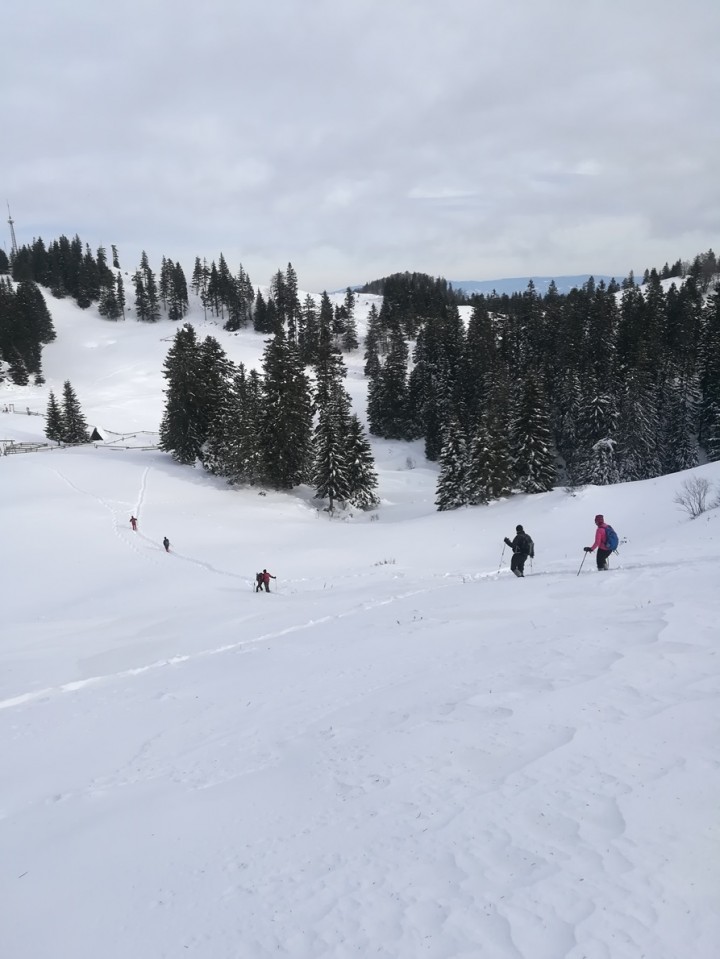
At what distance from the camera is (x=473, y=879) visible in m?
4.43

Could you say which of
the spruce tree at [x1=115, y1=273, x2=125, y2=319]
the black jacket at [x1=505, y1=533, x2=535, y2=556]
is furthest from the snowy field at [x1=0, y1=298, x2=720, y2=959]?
the spruce tree at [x1=115, y1=273, x2=125, y2=319]

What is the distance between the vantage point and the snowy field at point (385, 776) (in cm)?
421

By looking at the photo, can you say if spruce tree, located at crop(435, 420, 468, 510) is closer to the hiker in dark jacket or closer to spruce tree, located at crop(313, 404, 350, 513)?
spruce tree, located at crop(313, 404, 350, 513)

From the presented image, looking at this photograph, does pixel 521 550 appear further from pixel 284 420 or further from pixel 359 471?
pixel 284 420

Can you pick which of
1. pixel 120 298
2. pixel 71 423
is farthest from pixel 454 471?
pixel 120 298

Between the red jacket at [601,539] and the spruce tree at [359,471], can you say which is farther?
the spruce tree at [359,471]

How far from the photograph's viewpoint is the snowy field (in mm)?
4211

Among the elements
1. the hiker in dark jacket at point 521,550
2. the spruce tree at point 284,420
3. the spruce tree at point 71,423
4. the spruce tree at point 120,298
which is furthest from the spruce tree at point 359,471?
the spruce tree at point 120,298

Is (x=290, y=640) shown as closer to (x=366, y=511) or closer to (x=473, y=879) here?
(x=473, y=879)

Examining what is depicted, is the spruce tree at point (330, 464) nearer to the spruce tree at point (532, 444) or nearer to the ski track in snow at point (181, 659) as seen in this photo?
the spruce tree at point (532, 444)

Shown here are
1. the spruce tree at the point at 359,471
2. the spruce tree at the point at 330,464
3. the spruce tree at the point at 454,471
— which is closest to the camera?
the spruce tree at the point at 454,471

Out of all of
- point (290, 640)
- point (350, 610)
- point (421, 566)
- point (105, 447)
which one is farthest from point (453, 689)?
point (105, 447)

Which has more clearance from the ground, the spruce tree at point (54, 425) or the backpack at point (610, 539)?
the spruce tree at point (54, 425)

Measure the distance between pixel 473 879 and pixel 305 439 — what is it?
4820cm
